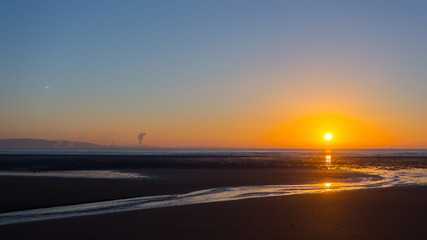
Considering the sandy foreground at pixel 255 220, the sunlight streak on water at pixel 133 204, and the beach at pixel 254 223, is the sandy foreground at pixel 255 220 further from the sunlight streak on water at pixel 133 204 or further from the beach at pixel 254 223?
the sunlight streak on water at pixel 133 204

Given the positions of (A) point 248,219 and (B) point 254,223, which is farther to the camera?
(A) point 248,219

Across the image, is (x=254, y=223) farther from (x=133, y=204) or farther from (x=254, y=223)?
(x=133, y=204)

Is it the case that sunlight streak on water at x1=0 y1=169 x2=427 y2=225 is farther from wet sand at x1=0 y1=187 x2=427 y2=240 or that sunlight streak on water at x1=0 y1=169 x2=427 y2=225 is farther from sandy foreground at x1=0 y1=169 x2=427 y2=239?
wet sand at x1=0 y1=187 x2=427 y2=240

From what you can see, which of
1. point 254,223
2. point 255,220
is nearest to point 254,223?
point 254,223

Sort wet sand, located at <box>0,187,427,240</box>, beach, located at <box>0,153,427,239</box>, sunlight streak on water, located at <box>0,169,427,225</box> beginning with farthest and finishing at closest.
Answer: sunlight streak on water, located at <box>0,169,427,225</box> < beach, located at <box>0,153,427,239</box> < wet sand, located at <box>0,187,427,240</box>

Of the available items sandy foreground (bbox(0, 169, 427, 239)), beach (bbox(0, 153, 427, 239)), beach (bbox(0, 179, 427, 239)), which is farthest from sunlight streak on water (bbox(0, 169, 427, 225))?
beach (bbox(0, 179, 427, 239))

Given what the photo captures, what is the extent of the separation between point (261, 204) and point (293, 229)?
→ 597cm

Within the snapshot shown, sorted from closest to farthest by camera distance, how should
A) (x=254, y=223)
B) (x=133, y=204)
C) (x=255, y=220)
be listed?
(x=254, y=223)
(x=255, y=220)
(x=133, y=204)

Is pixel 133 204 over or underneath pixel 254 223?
underneath

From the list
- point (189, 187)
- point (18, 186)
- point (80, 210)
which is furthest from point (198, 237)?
point (18, 186)

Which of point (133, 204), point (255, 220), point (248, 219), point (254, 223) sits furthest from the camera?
point (133, 204)

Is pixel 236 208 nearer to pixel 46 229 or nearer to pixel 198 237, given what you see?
pixel 198 237

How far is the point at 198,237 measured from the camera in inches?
522

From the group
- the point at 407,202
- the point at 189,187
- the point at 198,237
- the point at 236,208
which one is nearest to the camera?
the point at 198,237
